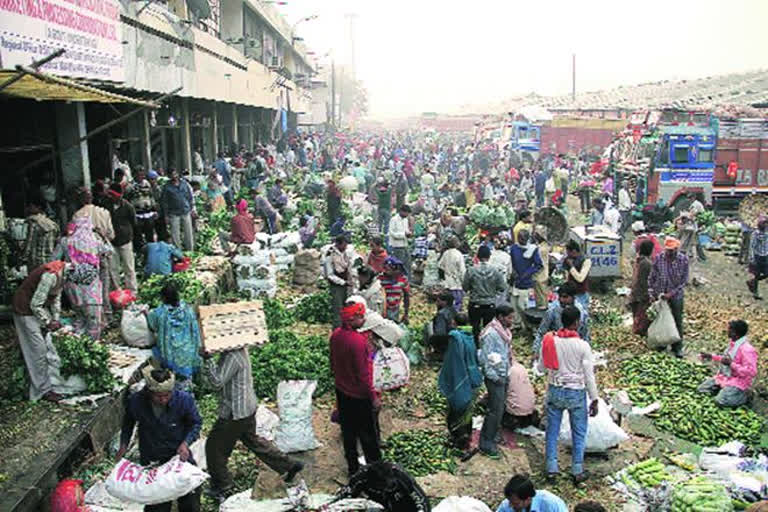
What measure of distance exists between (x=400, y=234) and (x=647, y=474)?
6.23 meters

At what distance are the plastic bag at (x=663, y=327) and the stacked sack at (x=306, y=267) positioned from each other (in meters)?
5.94

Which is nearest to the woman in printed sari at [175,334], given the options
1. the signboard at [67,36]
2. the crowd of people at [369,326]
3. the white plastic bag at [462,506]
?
the crowd of people at [369,326]

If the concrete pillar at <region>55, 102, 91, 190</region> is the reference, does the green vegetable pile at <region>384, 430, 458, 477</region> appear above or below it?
below

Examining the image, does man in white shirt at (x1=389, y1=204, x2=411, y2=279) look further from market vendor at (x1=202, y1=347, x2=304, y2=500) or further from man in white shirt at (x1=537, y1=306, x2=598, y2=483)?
market vendor at (x1=202, y1=347, x2=304, y2=500)

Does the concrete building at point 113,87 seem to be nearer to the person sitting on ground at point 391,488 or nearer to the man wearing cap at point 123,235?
the man wearing cap at point 123,235

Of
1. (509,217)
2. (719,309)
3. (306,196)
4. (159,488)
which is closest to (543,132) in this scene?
(306,196)

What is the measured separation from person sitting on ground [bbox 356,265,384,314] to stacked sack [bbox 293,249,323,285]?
433 centimetres

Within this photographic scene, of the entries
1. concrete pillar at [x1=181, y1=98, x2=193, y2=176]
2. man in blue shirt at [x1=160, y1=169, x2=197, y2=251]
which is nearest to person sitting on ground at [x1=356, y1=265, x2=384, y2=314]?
man in blue shirt at [x1=160, y1=169, x2=197, y2=251]

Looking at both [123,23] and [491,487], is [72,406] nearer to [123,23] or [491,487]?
[491,487]

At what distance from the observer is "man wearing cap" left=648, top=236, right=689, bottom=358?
9.52 metres

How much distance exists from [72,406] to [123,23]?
6755 mm

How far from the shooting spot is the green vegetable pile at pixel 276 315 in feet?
34.1

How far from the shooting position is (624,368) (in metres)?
9.23

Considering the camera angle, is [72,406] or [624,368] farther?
[624,368]
